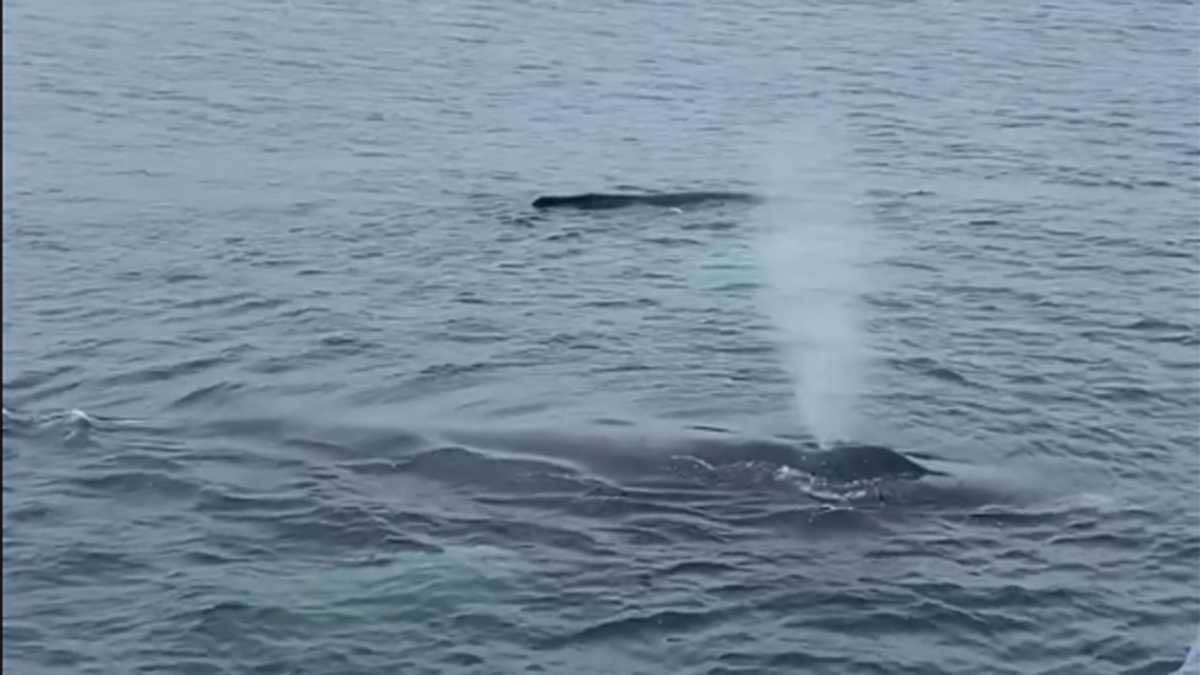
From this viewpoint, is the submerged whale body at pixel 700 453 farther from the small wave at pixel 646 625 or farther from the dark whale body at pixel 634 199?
the dark whale body at pixel 634 199

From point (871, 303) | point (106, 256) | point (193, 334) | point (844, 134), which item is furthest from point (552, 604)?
point (844, 134)

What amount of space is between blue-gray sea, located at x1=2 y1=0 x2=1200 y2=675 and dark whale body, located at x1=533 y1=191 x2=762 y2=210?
48cm

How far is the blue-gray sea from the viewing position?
17.3m

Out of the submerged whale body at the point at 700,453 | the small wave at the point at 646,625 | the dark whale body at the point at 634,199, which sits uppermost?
the dark whale body at the point at 634,199

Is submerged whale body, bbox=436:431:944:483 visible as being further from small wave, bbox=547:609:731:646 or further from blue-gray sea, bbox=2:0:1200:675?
small wave, bbox=547:609:731:646

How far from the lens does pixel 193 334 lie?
2734 cm

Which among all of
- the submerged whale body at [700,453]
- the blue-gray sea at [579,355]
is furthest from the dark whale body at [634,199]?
the submerged whale body at [700,453]

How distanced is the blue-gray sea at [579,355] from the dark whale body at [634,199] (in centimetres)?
48

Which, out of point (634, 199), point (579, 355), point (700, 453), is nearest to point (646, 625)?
point (700, 453)

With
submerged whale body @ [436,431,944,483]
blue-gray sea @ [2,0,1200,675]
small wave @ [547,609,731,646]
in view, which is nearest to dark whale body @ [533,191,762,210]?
blue-gray sea @ [2,0,1200,675]

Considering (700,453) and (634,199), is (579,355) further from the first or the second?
(634,199)

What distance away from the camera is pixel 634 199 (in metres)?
36.5

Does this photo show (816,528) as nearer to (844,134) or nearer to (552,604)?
(552,604)

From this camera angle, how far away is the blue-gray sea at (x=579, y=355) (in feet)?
56.9
